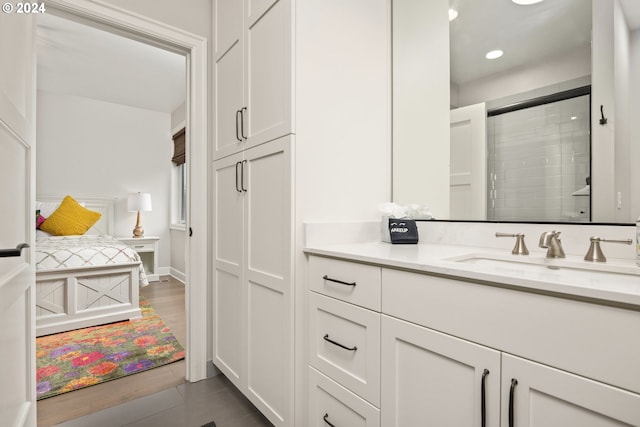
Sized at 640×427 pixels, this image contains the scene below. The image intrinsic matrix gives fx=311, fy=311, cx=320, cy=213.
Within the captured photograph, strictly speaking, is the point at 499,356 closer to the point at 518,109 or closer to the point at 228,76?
the point at 518,109

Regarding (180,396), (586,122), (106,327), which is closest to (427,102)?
(586,122)

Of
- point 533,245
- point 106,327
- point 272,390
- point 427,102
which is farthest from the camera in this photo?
point 106,327

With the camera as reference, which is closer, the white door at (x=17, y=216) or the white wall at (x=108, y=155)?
the white door at (x=17, y=216)

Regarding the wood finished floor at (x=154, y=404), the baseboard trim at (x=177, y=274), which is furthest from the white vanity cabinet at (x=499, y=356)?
the baseboard trim at (x=177, y=274)

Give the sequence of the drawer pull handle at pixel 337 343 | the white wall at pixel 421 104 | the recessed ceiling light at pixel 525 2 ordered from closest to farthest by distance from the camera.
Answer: the drawer pull handle at pixel 337 343, the recessed ceiling light at pixel 525 2, the white wall at pixel 421 104

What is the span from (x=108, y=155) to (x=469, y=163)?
206 inches

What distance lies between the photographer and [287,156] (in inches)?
52.7

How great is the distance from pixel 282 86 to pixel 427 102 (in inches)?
30.3

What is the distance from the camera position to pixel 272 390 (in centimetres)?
144

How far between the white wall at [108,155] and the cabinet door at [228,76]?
3.72 metres

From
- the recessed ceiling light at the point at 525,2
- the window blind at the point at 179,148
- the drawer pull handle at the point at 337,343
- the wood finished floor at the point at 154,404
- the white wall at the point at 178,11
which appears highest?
the white wall at the point at 178,11

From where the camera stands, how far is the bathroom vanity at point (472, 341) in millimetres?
602

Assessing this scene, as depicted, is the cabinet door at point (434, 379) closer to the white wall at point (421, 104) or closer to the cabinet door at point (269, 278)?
the cabinet door at point (269, 278)

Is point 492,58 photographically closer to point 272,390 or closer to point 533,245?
point 533,245
